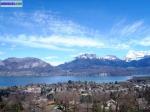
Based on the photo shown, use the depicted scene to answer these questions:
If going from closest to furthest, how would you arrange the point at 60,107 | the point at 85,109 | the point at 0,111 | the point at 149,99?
the point at 0,111 < the point at 85,109 < the point at 60,107 < the point at 149,99

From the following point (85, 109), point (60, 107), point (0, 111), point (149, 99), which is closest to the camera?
point (0, 111)

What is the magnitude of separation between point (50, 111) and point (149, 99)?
1576cm

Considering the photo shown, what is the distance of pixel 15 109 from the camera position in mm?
34688

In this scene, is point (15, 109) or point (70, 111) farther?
point (70, 111)

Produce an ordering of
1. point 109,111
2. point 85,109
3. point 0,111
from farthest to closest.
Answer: point 85,109 → point 109,111 → point 0,111

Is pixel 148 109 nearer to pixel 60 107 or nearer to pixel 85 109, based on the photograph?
pixel 85 109

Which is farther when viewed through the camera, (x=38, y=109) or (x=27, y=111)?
(x=38, y=109)

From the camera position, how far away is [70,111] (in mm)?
37531

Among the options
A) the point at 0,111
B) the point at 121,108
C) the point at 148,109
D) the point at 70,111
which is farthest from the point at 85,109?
the point at 0,111

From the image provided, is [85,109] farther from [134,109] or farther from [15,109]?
[15,109]

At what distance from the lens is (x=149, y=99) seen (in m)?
46.9

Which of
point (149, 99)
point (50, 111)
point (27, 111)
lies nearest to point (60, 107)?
point (50, 111)

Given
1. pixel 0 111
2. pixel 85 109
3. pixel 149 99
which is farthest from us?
pixel 149 99

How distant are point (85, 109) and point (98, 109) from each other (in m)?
2.94
